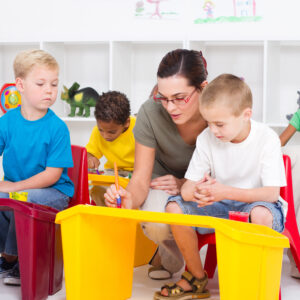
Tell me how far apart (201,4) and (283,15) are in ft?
1.68

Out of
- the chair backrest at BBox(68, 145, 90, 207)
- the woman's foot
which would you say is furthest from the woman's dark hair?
the woman's foot

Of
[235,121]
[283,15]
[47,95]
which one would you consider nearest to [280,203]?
[235,121]

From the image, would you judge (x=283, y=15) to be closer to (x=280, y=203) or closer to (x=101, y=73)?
(x=101, y=73)

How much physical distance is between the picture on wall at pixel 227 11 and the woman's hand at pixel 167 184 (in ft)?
5.82

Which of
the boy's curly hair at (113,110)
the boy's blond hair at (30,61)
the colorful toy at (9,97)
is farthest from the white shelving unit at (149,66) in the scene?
the boy's blond hair at (30,61)

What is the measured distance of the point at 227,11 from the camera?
3.40m

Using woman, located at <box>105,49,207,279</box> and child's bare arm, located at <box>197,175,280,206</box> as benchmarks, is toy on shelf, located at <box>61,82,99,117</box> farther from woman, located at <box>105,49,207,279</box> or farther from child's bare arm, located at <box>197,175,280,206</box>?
child's bare arm, located at <box>197,175,280,206</box>

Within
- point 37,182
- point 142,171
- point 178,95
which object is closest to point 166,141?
point 142,171

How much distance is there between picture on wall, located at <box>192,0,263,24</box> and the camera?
3363mm

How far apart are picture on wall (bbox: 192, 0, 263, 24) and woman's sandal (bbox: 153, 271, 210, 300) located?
2.09 m

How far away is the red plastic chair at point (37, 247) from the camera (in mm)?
1641

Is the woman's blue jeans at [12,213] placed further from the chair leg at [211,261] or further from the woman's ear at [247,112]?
the woman's ear at [247,112]

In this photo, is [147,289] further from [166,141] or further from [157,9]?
[157,9]

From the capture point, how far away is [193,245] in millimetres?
1696
